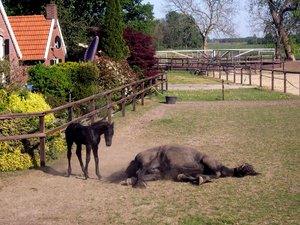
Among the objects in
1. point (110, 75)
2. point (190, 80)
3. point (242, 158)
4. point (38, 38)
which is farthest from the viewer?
point (190, 80)

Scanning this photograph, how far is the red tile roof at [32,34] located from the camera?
2691 cm

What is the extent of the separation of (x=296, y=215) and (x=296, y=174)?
2317mm

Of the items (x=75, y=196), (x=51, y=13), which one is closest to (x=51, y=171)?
(x=75, y=196)

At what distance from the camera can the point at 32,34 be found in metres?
28.2

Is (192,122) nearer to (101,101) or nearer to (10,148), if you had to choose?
(101,101)

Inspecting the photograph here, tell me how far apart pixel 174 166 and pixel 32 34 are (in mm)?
22330

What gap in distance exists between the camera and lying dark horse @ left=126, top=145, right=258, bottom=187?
24.9 feet

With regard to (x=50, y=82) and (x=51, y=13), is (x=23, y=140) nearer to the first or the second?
(x=50, y=82)

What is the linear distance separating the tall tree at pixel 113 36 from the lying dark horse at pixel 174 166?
15.7 meters

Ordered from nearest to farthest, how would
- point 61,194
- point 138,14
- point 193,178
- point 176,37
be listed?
point 61,194 < point 193,178 < point 138,14 < point 176,37

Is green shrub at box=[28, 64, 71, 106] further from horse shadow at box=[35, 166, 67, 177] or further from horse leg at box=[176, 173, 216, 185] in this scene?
horse leg at box=[176, 173, 216, 185]

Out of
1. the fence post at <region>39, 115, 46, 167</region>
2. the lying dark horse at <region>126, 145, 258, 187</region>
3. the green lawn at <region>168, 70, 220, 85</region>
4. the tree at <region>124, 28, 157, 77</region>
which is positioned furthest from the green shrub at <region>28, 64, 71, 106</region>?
the green lawn at <region>168, 70, 220, 85</region>

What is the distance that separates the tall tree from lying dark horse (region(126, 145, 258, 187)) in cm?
1574

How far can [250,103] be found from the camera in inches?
843
